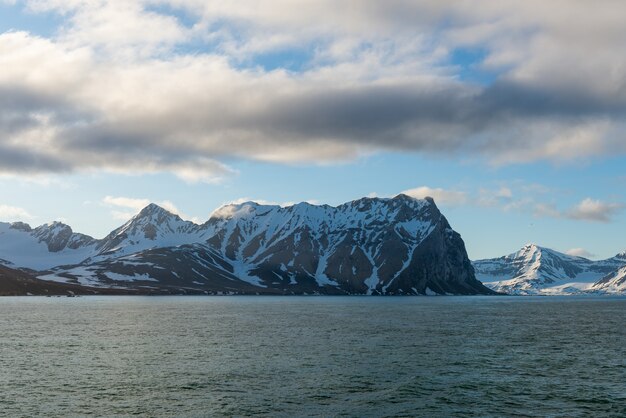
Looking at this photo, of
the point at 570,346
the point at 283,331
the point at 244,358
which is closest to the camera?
the point at 244,358

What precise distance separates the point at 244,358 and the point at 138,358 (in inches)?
618

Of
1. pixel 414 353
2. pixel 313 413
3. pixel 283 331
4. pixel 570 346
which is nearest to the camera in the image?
pixel 313 413

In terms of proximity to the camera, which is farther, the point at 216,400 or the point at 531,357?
the point at 531,357

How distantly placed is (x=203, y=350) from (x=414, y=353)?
34006mm

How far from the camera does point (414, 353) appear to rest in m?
96.2

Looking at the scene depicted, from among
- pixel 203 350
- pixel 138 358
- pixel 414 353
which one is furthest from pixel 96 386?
pixel 414 353

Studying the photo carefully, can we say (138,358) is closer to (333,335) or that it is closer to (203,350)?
(203,350)

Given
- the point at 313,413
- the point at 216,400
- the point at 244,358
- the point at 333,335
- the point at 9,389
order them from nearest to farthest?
1. the point at 313,413
2. the point at 216,400
3. the point at 9,389
4. the point at 244,358
5. the point at 333,335

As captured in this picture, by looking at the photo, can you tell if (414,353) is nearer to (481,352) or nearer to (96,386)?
(481,352)

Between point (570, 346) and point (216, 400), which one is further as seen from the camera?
point (570, 346)

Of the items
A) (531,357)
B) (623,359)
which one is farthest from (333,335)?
(623,359)

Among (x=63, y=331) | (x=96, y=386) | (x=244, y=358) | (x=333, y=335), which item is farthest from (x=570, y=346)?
(x=63, y=331)

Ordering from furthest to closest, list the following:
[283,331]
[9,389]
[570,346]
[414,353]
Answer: [283,331] < [570,346] < [414,353] < [9,389]

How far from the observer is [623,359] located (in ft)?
297
